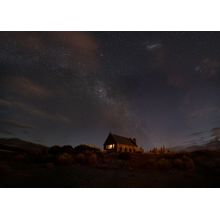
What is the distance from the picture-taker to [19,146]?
8945 mm

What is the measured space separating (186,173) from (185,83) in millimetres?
4330

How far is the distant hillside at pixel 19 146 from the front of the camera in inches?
351

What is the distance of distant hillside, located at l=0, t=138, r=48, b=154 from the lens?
351 inches

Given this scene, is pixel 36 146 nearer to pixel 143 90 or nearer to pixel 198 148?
pixel 143 90

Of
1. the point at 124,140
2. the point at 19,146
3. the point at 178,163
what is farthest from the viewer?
the point at 124,140

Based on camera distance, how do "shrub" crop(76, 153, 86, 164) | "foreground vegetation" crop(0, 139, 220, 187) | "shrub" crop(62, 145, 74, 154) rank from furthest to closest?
"shrub" crop(62, 145, 74, 154), "shrub" crop(76, 153, 86, 164), "foreground vegetation" crop(0, 139, 220, 187)

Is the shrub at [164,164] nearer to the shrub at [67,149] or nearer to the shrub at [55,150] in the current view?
the shrub at [67,149]

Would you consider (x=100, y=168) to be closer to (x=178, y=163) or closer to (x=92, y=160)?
(x=92, y=160)

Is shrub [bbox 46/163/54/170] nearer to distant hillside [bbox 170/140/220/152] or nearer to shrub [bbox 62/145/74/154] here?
shrub [bbox 62/145/74/154]

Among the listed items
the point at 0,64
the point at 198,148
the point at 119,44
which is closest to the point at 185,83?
the point at 198,148

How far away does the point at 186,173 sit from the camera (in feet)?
27.7

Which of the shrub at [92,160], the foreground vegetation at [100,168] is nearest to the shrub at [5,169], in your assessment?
the foreground vegetation at [100,168]

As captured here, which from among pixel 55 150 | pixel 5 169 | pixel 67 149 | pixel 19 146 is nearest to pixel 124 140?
pixel 67 149

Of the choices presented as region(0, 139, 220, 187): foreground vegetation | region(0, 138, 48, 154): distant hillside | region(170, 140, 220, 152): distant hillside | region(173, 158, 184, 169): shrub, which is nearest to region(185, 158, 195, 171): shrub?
region(0, 139, 220, 187): foreground vegetation
